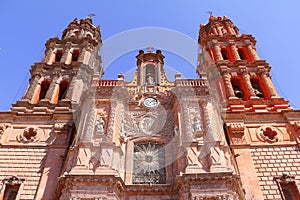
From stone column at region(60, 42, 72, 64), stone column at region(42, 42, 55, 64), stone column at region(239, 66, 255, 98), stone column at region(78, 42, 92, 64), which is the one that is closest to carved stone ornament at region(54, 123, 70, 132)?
stone column at region(78, 42, 92, 64)

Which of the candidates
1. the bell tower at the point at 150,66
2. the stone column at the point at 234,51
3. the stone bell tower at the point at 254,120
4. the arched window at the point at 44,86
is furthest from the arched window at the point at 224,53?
the arched window at the point at 44,86

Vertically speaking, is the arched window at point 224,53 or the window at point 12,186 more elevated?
the arched window at point 224,53

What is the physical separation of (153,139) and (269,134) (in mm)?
6940

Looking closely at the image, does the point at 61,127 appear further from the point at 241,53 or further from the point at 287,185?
the point at 241,53

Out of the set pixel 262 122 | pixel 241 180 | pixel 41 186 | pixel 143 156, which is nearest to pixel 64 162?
pixel 41 186

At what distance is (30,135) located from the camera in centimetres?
1919

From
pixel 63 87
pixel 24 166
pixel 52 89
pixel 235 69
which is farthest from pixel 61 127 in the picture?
pixel 235 69

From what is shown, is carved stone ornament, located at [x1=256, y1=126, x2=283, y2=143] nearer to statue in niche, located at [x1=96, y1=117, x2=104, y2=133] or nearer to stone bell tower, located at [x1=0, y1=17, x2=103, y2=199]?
statue in niche, located at [x1=96, y1=117, x2=104, y2=133]

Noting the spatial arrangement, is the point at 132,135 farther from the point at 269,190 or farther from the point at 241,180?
the point at 269,190

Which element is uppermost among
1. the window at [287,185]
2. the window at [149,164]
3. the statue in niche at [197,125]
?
the statue in niche at [197,125]

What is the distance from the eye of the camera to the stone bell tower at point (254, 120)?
1609cm

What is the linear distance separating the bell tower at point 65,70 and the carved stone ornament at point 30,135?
6.95 ft

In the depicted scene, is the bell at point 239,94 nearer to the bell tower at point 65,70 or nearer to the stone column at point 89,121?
the bell tower at point 65,70

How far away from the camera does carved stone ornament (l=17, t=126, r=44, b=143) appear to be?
1878cm
